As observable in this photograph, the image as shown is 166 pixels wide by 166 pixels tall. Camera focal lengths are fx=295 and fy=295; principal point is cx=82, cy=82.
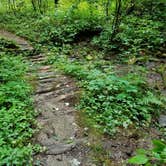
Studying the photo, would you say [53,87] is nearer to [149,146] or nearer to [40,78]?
[40,78]

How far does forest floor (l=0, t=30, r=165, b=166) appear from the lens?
415 cm

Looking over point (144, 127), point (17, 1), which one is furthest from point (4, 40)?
point (17, 1)

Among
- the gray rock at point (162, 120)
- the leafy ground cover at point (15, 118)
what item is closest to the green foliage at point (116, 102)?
the gray rock at point (162, 120)

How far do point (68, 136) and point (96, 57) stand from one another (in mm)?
4545

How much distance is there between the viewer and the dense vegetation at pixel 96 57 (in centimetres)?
505

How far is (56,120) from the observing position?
16.4 ft

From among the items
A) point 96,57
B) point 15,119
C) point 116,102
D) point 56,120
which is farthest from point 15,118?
point 96,57

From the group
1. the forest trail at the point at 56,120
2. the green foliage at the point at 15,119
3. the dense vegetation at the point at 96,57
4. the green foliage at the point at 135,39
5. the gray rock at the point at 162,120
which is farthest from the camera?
the green foliage at the point at 135,39

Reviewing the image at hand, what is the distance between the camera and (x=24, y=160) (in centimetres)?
380

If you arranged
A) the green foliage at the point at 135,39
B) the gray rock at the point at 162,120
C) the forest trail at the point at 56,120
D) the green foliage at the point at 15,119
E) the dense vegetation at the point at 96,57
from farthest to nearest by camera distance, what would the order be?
the green foliage at the point at 135,39, the gray rock at the point at 162,120, the dense vegetation at the point at 96,57, the forest trail at the point at 56,120, the green foliage at the point at 15,119

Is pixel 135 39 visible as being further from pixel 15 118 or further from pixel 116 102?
pixel 15 118

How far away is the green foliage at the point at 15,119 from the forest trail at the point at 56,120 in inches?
6.7

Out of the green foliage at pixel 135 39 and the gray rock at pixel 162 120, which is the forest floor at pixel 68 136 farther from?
the green foliage at pixel 135 39

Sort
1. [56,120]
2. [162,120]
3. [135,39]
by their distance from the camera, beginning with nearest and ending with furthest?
[56,120], [162,120], [135,39]
